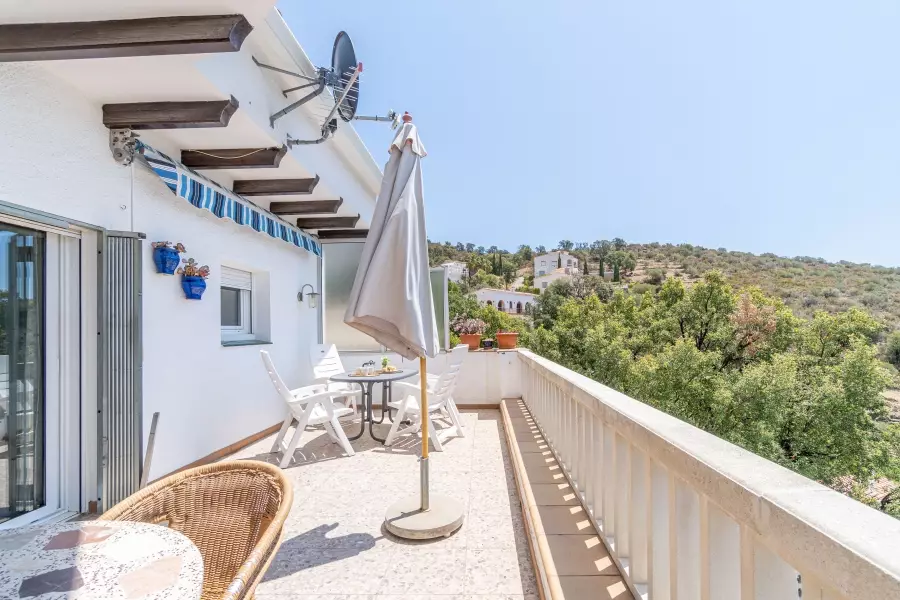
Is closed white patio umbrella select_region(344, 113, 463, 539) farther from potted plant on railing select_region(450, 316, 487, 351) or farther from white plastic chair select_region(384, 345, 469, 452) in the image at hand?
potted plant on railing select_region(450, 316, 487, 351)

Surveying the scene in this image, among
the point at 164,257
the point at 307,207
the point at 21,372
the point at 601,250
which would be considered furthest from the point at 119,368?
the point at 601,250

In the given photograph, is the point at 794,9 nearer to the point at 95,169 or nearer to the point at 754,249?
the point at 95,169

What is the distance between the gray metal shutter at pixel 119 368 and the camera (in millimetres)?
3021

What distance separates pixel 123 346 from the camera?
3.12 metres

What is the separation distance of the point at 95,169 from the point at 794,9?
17882 millimetres

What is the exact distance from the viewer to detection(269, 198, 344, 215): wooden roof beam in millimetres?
5566

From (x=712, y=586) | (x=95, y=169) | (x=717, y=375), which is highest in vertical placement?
(x=95, y=169)

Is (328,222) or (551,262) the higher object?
(551,262)

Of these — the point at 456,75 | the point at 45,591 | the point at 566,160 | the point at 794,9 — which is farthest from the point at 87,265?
the point at 566,160

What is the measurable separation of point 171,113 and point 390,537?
2805 mm

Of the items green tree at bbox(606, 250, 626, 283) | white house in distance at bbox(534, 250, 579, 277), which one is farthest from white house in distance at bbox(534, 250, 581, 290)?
green tree at bbox(606, 250, 626, 283)

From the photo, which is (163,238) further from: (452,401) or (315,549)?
(452,401)

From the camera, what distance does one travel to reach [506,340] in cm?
700

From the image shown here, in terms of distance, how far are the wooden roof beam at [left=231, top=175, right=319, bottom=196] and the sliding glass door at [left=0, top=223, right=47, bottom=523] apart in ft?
6.78
